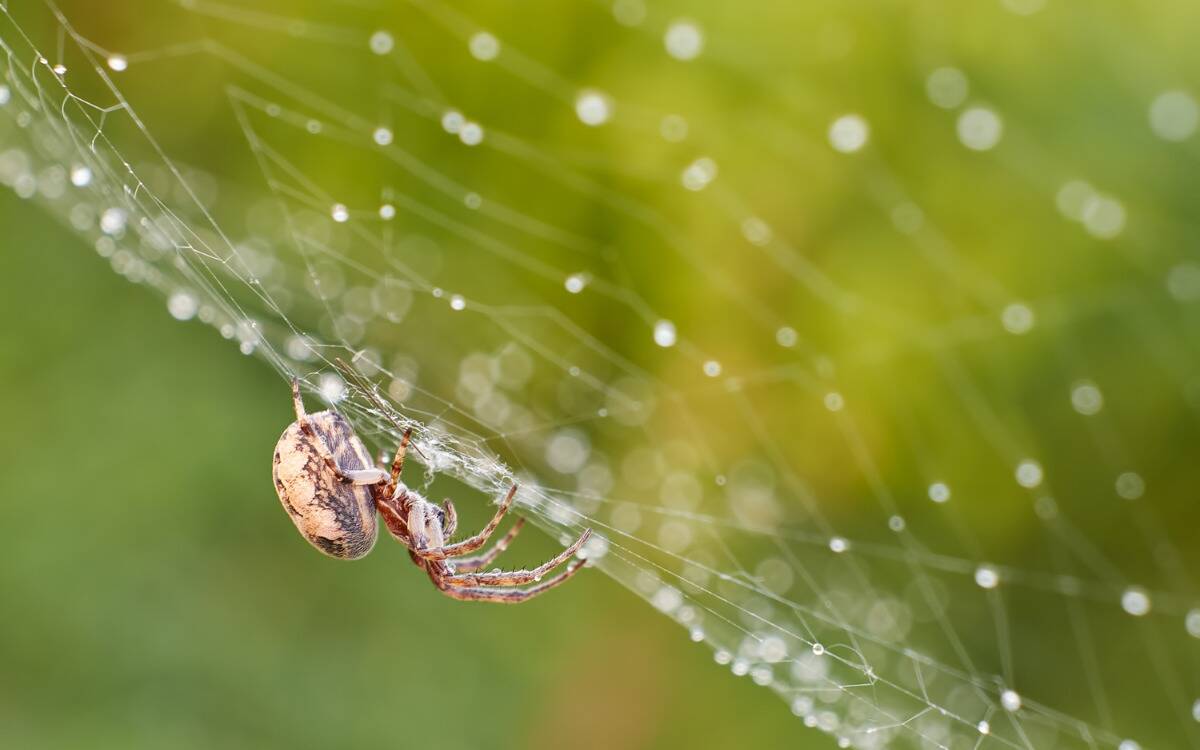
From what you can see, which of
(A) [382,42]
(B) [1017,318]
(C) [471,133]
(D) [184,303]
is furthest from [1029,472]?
(D) [184,303]

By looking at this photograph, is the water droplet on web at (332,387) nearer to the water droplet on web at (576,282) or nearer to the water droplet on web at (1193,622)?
the water droplet on web at (576,282)

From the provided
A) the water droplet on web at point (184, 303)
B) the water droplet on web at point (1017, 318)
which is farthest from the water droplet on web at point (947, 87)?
the water droplet on web at point (184, 303)

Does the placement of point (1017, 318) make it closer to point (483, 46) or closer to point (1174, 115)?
point (1174, 115)

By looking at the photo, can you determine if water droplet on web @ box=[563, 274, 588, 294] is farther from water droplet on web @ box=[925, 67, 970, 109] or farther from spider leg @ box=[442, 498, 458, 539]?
water droplet on web @ box=[925, 67, 970, 109]

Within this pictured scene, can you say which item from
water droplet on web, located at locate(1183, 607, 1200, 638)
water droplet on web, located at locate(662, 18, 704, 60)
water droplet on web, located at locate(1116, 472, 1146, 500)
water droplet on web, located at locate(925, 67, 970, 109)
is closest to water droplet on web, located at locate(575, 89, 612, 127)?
water droplet on web, located at locate(662, 18, 704, 60)

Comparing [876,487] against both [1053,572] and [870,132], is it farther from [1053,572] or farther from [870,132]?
[870,132]

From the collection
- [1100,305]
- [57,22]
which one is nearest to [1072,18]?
[1100,305]

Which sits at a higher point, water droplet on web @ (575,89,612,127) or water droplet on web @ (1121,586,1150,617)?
water droplet on web @ (575,89,612,127)
